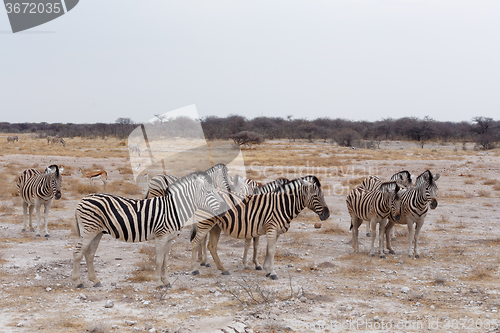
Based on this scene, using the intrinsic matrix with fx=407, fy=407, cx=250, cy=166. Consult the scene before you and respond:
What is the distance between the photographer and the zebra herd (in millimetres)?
6367

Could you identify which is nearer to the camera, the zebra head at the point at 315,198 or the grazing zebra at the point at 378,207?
the zebra head at the point at 315,198

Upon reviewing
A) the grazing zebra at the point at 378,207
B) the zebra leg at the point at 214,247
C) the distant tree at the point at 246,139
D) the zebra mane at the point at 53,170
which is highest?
the distant tree at the point at 246,139

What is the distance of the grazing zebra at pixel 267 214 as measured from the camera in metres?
7.28

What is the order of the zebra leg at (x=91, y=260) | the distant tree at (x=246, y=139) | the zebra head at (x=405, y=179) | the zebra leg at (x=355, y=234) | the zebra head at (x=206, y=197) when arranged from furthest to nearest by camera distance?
the distant tree at (x=246, y=139) → the zebra head at (x=405, y=179) → the zebra leg at (x=355, y=234) → the zebra head at (x=206, y=197) → the zebra leg at (x=91, y=260)

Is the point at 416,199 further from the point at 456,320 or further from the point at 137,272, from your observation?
the point at 137,272

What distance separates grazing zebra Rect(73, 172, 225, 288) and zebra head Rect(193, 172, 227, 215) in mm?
222

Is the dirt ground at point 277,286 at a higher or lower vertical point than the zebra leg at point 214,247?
lower

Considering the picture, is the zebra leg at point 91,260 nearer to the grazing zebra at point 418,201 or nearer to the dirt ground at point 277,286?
the dirt ground at point 277,286

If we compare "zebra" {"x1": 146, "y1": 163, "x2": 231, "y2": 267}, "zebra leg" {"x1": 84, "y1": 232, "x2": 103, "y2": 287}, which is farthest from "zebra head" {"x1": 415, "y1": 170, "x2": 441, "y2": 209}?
"zebra leg" {"x1": 84, "y1": 232, "x2": 103, "y2": 287}

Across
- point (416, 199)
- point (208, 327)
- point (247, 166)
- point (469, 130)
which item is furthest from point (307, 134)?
point (208, 327)

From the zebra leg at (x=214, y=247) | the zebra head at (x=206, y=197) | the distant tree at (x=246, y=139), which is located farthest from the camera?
the distant tree at (x=246, y=139)

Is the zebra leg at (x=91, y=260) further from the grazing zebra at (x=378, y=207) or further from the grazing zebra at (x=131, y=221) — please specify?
the grazing zebra at (x=378, y=207)

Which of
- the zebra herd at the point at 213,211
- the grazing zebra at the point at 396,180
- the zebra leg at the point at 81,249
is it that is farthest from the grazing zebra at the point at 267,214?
the grazing zebra at the point at 396,180

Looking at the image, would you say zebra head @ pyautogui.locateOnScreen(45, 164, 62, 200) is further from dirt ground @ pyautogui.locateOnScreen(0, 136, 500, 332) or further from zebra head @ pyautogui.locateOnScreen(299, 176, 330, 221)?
zebra head @ pyautogui.locateOnScreen(299, 176, 330, 221)
